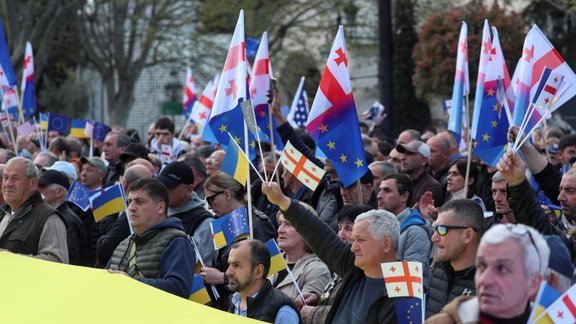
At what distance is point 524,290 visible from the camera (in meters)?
4.43

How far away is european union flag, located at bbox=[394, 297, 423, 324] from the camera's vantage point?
6.40 meters

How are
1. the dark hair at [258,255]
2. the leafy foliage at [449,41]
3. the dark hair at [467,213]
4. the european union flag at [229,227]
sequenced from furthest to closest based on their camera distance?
the leafy foliage at [449,41] < the european union flag at [229,227] < the dark hair at [258,255] < the dark hair at [467,213]

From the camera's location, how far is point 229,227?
8.43 metres

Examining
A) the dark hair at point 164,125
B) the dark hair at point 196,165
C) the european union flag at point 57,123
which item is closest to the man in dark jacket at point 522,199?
the dark hair at point 196,165

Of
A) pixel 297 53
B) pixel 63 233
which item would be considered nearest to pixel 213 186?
pixel 63 233

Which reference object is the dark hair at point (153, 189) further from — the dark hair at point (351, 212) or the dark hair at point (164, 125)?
the dark hair at point (164, 125)

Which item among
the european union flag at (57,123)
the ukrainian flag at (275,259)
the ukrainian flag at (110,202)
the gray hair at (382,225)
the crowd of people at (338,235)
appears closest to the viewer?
the crowd of people at (338,235)

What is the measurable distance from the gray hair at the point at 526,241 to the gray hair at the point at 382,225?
2235mm

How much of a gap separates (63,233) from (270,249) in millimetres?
1818

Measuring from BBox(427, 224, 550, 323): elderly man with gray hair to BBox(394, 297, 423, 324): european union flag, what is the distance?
1.89 metres

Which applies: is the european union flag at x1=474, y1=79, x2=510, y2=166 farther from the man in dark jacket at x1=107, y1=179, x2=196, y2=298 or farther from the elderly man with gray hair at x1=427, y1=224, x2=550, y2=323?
the elderly man with gray hair at x1=427, y1=224, x2=550, y2=323

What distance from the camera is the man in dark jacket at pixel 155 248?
289 inches

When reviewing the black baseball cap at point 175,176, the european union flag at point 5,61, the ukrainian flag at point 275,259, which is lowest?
the ukrainian flag at point 275,259

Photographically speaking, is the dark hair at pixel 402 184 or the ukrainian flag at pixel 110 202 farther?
the ukrainian flag at pixel 110 202
